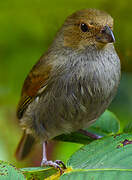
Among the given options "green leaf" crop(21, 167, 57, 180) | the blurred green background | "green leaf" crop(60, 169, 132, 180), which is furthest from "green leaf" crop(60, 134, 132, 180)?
the blurred green background

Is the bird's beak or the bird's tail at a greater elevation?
the bird's beak

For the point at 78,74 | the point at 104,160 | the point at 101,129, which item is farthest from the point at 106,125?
the point at 104,160

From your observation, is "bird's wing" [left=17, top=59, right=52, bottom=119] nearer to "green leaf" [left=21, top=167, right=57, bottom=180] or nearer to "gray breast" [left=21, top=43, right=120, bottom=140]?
"gray breast" [left=21, top=43, right=120, bottom=140]

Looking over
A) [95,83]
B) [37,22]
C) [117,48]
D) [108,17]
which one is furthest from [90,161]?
[37,22]

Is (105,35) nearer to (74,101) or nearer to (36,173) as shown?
(74,101)

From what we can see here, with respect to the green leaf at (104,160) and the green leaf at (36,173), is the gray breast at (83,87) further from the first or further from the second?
the green leaf at (36,173)

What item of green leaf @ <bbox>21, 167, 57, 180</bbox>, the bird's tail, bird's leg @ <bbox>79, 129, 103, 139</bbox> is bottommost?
the bird's tail

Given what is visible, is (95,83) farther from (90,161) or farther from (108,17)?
(90,161)
